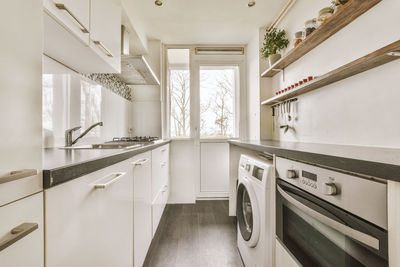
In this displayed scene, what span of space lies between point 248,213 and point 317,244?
2.61 feet

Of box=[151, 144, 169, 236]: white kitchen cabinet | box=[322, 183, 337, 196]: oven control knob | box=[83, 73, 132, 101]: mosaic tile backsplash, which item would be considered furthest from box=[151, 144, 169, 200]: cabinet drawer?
box=[322, 183, 337, 196]: oven control knob

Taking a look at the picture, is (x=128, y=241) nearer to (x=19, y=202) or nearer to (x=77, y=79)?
(x=19, y=202)

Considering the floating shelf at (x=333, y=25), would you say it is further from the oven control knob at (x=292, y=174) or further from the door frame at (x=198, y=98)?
the door frame at (x=198, y=98)

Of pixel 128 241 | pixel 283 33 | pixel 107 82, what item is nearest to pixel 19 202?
pixel 128 241

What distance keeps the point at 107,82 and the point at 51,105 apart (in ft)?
2.97

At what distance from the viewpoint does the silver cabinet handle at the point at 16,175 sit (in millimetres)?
340

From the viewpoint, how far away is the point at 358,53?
1214 mm

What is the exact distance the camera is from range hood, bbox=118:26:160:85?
173 centimetres

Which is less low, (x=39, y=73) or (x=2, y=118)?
(x=39, y=73)

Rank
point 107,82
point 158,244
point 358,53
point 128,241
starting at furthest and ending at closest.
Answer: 1. point 107,82
2. point 158,244
3. point 358,53
4. point 128,241

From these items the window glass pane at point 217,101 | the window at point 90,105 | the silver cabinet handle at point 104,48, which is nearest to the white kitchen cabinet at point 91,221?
the silver cabinet handle at point 104,48

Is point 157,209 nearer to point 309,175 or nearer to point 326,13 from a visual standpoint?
point 309,175

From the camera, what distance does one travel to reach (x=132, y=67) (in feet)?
6.33

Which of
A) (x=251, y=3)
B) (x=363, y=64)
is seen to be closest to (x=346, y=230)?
(x=363, y=64)
